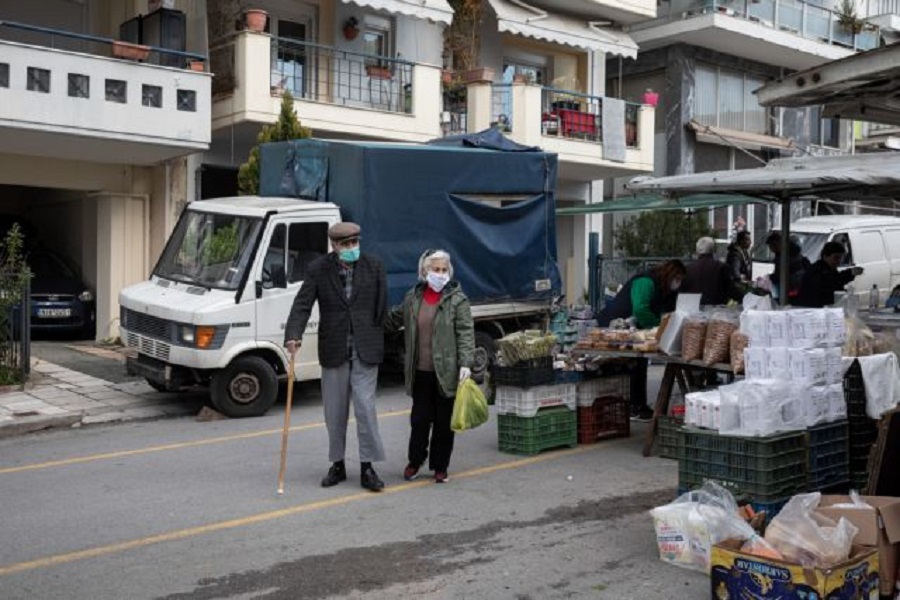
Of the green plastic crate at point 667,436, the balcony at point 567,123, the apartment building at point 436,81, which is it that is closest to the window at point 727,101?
the apartment building at point 436,81

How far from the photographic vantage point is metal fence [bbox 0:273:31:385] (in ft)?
38.4

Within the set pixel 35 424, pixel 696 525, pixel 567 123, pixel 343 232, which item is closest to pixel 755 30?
pixel 567 123

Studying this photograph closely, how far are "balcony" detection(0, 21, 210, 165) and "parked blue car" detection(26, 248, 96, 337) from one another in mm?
2196

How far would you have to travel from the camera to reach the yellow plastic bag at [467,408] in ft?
23.8

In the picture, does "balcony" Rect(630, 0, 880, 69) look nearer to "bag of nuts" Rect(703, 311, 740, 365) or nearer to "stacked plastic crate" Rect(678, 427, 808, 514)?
"bag of nuts" Rect(703, 311, 740, 365)

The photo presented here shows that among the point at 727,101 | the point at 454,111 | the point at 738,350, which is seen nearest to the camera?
the point at 738,350

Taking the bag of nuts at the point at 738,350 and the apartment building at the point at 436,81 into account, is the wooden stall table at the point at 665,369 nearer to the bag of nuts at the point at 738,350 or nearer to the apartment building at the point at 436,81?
the bag of nuts at the point at 738,350

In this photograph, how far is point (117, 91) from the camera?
1436cm

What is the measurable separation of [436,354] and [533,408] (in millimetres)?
1548

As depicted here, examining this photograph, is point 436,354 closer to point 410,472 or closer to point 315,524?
point 410,472

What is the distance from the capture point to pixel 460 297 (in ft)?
25.1

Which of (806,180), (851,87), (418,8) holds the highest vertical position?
(418,8)

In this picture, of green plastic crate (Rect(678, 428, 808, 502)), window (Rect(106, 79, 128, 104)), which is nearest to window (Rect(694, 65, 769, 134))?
window (Rect(106, 79, 128, 104))

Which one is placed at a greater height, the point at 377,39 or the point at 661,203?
the point at 377,39
